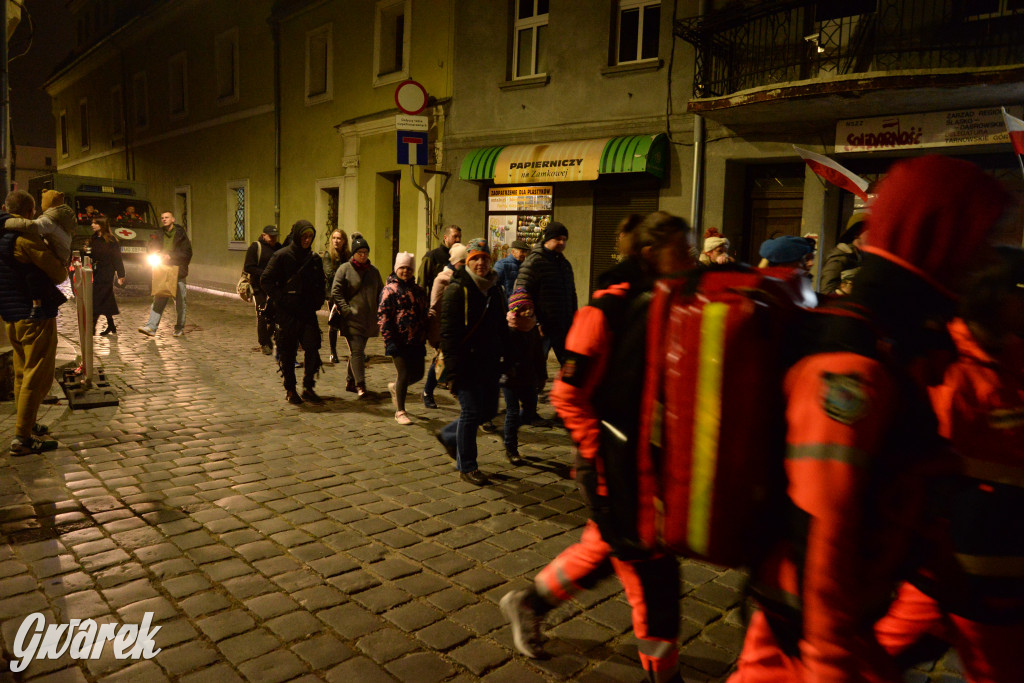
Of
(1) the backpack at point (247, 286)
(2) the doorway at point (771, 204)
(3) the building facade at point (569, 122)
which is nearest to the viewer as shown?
(1) the backpack at point (247, 286)

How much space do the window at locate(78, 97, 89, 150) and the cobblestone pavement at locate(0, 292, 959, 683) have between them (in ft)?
118

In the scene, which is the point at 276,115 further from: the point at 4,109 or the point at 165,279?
the point at 4,109

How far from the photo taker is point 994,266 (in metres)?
1.72

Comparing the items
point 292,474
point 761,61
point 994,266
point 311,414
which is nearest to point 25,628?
point 292,474

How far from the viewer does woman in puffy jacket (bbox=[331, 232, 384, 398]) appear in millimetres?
7980

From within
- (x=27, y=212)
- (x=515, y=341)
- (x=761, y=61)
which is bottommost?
(x=515, y=341)

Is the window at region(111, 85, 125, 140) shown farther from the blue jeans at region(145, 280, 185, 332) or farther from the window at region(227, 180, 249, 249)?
the blue jeans at region(145, 280, 185, 332)

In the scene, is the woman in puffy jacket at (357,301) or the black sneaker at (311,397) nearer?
the black sneaker at (311,397)

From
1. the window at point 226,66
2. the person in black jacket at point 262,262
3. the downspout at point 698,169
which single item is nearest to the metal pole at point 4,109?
the person in black jacket at point 262,262

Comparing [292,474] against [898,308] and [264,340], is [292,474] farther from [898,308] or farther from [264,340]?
[264,340]

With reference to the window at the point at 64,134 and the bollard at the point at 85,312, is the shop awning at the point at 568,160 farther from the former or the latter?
the window at the point at 64,134

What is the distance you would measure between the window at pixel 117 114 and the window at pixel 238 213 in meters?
Result: 12.1

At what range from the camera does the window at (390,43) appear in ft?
56.4

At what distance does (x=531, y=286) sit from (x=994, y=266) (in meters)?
4.74
